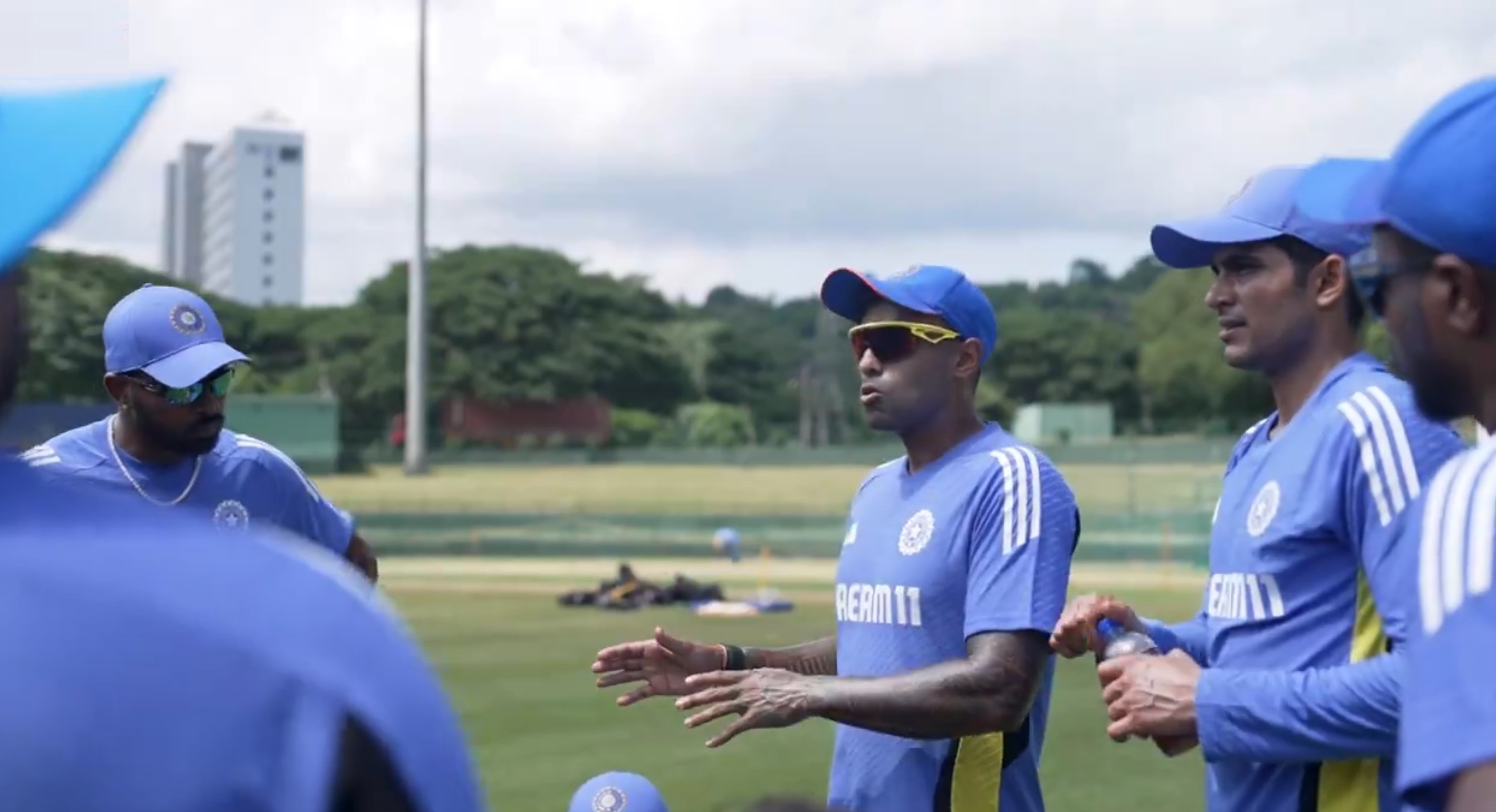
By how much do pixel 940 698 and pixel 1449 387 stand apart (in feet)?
5.90

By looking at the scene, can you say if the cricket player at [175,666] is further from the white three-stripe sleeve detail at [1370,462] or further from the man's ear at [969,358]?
the man's ear at [969,358]

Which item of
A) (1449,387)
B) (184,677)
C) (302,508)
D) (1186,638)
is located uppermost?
(1449,387)

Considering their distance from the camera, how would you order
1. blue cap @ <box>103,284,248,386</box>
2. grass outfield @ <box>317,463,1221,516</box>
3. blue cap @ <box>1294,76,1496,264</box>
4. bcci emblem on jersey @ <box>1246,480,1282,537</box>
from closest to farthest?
blue cap @ <box>1294,76,1496,264</box>, bcci emblem on jersey @ <box>1246,480,1282,537</box>, blue cap @ <box>103,284,248,386</box>, grass outfield @ <box>317,463,1221,516</box>

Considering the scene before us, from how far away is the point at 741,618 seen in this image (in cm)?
2316

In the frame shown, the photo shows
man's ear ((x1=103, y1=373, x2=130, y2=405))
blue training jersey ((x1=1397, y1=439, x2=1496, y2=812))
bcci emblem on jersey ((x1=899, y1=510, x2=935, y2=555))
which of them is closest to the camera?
blue training jersey ((x1=1397, y1=439, x2=1496, y2=812))

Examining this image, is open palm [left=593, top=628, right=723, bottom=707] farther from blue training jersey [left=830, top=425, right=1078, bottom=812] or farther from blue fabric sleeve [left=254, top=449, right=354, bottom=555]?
blue fabric sleeve [left=254, top=449, right=354, bottom=555]

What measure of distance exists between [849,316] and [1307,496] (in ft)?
5.65

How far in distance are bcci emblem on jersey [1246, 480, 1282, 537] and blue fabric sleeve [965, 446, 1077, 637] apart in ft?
1.98

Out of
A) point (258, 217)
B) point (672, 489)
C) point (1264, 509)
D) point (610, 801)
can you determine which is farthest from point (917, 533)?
point (258, 217)

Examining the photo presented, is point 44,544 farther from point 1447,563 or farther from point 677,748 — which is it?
point 677,748

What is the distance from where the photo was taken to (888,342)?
455 cm

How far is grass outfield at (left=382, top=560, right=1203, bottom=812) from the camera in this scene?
A: 423 inches

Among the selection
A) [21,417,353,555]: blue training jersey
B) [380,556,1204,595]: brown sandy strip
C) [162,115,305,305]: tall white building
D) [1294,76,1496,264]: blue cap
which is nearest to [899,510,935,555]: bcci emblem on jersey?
[1294,76,1496,264]: blue cap

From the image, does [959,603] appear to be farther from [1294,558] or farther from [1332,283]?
[1332,283]
